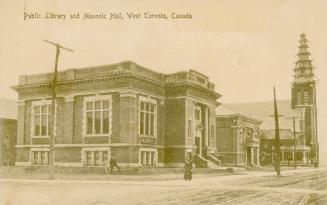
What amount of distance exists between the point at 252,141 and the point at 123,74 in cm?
2562

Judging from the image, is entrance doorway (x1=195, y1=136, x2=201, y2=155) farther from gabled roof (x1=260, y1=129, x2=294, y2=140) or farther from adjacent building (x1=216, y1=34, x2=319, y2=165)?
gabled roof (x1=260, y1=129, x2=294, y2=140)

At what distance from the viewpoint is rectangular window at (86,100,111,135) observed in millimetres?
32125

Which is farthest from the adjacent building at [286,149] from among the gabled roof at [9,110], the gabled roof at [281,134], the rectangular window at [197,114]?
the gabled roof at [9,110]

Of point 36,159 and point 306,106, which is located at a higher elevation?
point 306,106

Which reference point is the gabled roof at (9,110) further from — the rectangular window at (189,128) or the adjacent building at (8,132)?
the rectangular window at (189,128)

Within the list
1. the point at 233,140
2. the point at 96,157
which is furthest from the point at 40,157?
the point at 233,140

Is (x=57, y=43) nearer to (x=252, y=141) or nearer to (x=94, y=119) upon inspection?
(x=94, y=119)

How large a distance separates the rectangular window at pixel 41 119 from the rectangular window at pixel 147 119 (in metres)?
6.76

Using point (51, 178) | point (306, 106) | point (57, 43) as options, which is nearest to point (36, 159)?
point (51, 178)

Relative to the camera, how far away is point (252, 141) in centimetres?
5309

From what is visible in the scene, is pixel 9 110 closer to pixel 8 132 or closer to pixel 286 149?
pixel 8 132

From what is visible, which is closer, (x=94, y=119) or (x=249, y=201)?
(x=249, y=201)

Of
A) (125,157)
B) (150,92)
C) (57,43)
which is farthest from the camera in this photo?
(150,92)

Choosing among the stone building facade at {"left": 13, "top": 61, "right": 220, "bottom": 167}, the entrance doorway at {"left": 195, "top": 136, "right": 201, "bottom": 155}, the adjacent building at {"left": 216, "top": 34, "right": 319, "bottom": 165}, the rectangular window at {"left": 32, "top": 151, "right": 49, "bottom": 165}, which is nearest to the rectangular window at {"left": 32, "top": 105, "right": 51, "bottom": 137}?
the stone building facade at {"left": 13, "top": 61, "right": 220, "bottom": 167}
